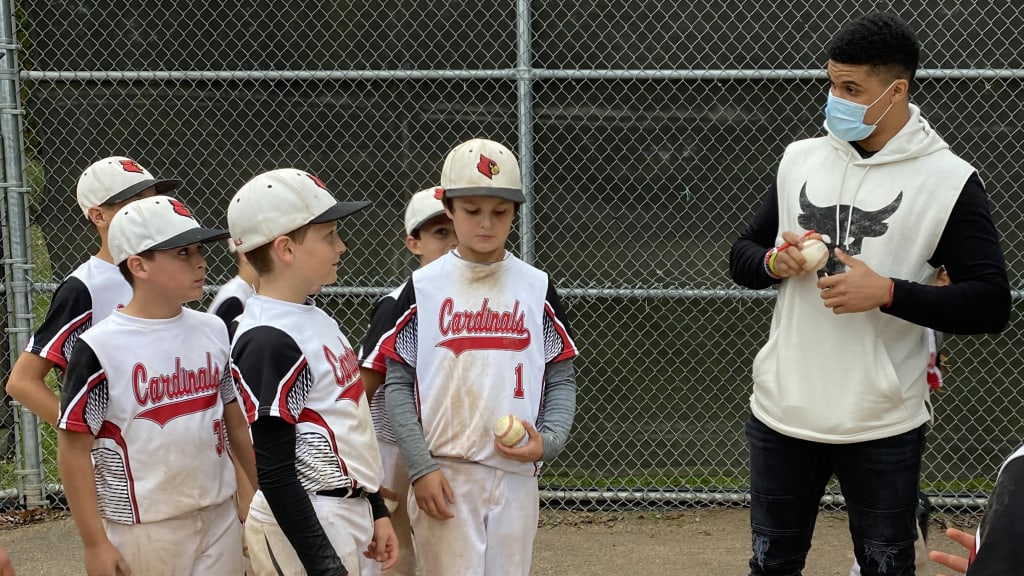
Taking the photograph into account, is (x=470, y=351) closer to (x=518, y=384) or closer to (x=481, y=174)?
(x=518, y=384)

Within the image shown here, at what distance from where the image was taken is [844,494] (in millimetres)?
3021

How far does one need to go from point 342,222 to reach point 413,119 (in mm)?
689

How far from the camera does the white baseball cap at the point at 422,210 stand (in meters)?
3.67

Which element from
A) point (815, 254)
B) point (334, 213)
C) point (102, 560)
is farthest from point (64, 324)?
point (815, 254)

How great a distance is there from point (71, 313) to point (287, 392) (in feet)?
4.13

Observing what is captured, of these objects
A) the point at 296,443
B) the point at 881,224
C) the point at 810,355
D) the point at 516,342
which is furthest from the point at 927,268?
the point at 296,443

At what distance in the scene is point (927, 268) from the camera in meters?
2.91

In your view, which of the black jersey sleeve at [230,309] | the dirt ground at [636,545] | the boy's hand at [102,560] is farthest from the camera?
the dirt ground at [636,545]

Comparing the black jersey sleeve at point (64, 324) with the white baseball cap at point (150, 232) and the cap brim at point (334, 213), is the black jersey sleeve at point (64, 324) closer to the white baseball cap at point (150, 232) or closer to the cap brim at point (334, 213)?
the white baseball cap at point (150, 232)

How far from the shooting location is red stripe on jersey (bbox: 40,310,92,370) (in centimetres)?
333

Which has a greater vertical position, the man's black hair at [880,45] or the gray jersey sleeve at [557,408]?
the man's black hair at [880,45]

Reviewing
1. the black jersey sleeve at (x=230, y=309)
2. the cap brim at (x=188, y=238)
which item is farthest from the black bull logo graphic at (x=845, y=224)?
the black jersey sleeve at (x=230, y=309)

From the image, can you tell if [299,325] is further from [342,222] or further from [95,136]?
[95,136]

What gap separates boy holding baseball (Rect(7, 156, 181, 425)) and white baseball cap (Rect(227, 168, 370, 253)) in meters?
0.77
